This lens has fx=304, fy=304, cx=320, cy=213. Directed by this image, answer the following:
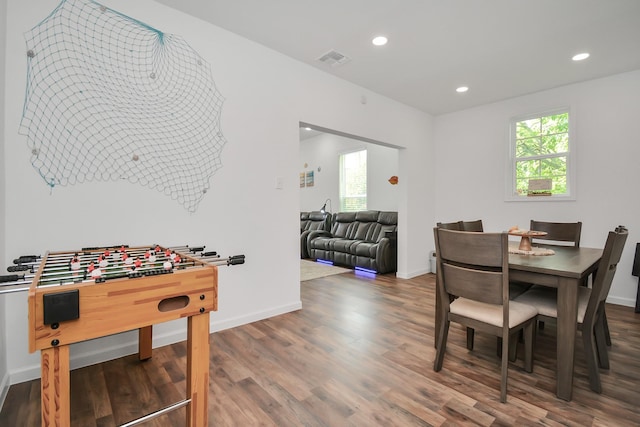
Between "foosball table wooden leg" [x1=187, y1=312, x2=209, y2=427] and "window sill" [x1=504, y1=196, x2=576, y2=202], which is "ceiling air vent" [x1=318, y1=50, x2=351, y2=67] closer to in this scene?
"foosball table wooden leg" [x1=187, y1=312, x2=209, y2=427]

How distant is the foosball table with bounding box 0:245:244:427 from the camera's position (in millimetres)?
1008

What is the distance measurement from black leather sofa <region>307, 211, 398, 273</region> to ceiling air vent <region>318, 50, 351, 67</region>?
9.01 feet

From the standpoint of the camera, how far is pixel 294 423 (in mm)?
1531

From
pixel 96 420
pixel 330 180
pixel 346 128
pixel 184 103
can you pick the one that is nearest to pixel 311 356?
pixel 96 420

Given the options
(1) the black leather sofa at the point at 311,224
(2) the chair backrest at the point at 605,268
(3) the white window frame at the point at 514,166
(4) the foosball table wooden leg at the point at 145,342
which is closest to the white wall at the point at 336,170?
(1) the black leather sofa at the point at 311,224

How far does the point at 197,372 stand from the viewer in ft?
4.39

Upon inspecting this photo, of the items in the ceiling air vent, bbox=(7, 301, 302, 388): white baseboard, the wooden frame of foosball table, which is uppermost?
the ceiling air vent

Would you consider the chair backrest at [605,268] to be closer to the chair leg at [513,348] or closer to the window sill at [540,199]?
the chair leg at [513,348]

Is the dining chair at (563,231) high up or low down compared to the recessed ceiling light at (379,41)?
down

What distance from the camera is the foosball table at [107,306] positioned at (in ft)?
3.31

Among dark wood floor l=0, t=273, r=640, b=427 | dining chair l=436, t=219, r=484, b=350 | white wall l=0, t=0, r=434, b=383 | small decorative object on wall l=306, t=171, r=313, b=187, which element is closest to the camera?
dark wood floor l=0, t=273, r=640, b=427

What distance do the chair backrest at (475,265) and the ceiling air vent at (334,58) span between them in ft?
6.96

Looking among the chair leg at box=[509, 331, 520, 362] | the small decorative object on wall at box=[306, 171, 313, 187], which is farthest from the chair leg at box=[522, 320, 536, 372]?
the small decorative object on wall at box=[306, 171, 313, 187]

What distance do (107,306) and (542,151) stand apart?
4975 millimetres
